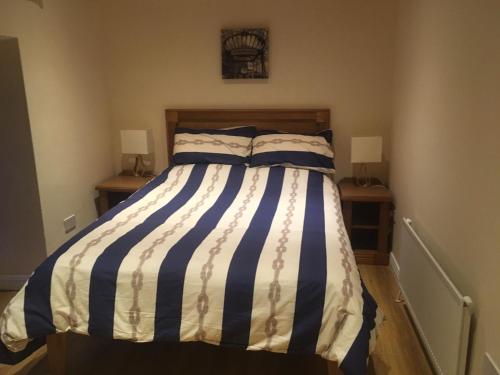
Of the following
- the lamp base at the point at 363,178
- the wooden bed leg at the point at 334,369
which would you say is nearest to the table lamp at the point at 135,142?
the lamp base at the point at 363,178

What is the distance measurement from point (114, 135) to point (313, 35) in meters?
1.96

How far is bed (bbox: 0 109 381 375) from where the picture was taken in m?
1.78

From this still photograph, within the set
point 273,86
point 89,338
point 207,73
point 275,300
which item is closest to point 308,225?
point 275,300

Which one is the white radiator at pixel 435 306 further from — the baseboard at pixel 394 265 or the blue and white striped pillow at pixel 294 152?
the blue and white striped pillow at pixel 294 152

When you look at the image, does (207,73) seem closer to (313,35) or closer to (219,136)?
(219,136)

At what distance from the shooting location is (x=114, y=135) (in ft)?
13.1

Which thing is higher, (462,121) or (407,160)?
(462,121)

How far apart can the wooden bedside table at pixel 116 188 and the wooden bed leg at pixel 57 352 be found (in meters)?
→ 1.60

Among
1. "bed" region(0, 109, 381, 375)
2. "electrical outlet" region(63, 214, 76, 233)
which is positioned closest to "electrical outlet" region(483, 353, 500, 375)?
"bed" region(0, 109, 381, 375)

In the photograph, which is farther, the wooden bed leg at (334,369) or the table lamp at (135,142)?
the table lamp at (135,142)

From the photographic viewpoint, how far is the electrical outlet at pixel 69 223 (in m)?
3.23

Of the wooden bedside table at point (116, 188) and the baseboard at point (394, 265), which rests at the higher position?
the wooden bedside table at point (116, 188)

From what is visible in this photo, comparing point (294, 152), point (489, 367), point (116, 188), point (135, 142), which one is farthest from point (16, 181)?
point (489, 367)

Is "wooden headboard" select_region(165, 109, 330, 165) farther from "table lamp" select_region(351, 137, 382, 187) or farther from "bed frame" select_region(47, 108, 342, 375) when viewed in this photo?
"table lamp" select_region(351, 137, 382, 187)
